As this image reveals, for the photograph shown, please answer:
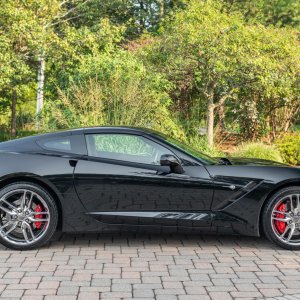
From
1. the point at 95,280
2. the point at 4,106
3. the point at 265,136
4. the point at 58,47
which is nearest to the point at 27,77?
the point at 58,47

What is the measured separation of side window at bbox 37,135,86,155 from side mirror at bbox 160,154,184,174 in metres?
0.88

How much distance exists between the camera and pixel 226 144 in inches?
651

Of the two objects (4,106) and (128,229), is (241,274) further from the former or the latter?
(4,106)

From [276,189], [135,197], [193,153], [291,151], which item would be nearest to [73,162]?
[135,197]

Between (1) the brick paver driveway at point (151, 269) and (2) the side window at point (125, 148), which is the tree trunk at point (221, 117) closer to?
(1) the brick paver driveway at point (151, 269)

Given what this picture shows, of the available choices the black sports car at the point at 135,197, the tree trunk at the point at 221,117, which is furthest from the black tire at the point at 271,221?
the tree trunk at the point at 221,117

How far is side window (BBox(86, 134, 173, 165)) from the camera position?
19.2ft

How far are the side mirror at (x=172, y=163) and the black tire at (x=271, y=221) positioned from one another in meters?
1.00

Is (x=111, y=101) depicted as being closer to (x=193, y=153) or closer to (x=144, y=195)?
(x=193, y=153)

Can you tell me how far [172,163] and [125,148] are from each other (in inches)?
23.0

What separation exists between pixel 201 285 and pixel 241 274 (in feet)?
1.67

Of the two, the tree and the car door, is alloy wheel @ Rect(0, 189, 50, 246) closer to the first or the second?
the car door

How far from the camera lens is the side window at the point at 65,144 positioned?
590 centimetres

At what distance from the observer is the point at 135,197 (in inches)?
225
